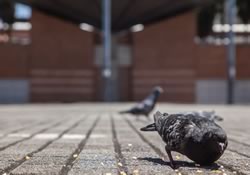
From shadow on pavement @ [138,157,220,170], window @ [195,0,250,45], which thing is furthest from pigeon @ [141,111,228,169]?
window @ [195,0,250,45]

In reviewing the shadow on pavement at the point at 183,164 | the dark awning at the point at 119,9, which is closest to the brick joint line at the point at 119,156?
the shadow on pavement at the point at 183,164

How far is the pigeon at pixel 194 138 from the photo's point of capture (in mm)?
5945

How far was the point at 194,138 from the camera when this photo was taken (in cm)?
594

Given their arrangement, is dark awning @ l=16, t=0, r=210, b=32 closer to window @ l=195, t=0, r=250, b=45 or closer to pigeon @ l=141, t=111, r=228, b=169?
window @ l=195, t=0, r=250, b=45

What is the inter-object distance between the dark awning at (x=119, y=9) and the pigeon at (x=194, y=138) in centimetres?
3934

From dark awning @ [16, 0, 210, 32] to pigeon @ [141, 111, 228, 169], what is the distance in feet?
129

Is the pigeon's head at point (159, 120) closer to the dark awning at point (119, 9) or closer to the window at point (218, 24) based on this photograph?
the dark awning at point (119, 9)

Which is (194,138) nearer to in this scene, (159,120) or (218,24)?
(159,120)

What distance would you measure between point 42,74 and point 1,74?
3.68 metres

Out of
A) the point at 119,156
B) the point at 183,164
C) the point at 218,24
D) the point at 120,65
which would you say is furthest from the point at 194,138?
the point at 218,24

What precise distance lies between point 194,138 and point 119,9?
43628 millimetres

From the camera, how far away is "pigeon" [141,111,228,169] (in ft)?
19.5

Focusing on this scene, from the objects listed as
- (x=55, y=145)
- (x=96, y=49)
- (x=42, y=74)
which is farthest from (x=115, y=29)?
(x=55, y=145)

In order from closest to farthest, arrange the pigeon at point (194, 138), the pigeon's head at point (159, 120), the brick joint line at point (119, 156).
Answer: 1. the pigeon at point (194, 138)
2. the brick joint line at point (119, 156)
3. the pigeon's head at point (159, 120)
